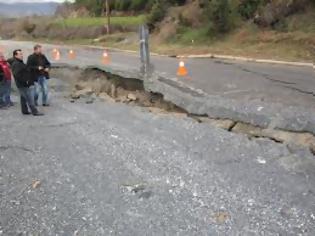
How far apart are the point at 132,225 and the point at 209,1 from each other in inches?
945

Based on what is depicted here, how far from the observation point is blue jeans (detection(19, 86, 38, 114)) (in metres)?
13.0

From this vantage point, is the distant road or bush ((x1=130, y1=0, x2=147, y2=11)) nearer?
the distant road

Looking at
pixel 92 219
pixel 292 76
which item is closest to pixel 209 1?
pixel 292 76

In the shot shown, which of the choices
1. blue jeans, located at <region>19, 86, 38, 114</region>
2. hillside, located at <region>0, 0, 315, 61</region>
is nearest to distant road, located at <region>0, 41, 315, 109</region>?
hillside, located at <region>0, 0, 315, 61</region>

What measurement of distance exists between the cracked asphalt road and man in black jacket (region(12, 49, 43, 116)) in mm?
1401

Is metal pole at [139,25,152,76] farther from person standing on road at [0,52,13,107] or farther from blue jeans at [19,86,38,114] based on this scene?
person standing on road at [0,52,13,107]

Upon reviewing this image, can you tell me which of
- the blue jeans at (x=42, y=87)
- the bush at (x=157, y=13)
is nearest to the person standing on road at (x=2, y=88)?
the blue jeans at (x=42, y=87)

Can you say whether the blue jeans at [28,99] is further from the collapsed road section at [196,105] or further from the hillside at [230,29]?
the hillside at [230,29]

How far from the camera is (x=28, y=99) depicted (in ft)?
42.8

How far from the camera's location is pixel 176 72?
695 inches

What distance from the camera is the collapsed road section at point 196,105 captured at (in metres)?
10.0

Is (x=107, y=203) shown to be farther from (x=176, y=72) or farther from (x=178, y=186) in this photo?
(x=176, y=72)

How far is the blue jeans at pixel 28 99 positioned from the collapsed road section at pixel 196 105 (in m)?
2.22

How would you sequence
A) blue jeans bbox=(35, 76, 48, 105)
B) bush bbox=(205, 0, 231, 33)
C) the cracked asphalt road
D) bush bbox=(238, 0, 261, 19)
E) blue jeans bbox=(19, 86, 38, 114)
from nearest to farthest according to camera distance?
the cracked asphalt road, blue jeans bbox=(19, 86, 38, 114), blue jeans bbox=(35, 76, 48, 105), bush bbox=(205, 0, 231, 33), bush bbox=(238, 0, 261, 19)
